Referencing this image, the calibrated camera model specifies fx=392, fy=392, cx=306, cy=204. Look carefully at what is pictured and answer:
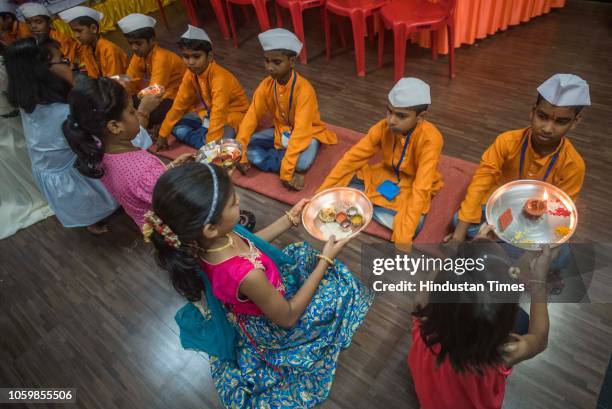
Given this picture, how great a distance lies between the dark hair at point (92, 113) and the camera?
1.88 metres

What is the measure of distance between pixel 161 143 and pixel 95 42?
125 centimetres

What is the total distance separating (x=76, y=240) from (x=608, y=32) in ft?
17.0

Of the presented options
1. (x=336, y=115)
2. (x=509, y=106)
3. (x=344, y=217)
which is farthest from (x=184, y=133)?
(x=509, y=106)

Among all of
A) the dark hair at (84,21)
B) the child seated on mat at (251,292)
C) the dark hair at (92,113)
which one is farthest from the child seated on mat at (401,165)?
the dark hair at (84,21)

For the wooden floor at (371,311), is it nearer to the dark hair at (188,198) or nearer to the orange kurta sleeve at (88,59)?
the dark hair at (188,198)

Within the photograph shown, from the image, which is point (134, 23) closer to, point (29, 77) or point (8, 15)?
point (29, 77)

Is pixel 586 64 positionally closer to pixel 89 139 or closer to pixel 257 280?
pixel 257 280

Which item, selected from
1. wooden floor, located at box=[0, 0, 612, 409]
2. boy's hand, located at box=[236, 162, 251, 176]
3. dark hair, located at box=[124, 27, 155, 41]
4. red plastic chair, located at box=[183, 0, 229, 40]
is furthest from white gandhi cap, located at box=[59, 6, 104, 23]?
boy's hand, located at box=[236, 162, 251, 176]

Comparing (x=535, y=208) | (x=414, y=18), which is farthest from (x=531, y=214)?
(x=414, y=18)

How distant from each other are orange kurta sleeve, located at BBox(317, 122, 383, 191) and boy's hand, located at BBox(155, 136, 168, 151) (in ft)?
5.67

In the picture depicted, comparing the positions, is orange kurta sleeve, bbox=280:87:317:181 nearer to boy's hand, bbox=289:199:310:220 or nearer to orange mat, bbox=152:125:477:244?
orange mat, bbox=152:125:477:244

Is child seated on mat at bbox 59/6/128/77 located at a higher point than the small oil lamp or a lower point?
higher

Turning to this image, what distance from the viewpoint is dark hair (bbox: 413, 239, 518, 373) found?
1.08 metres

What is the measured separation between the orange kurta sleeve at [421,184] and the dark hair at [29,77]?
7.34 ft
